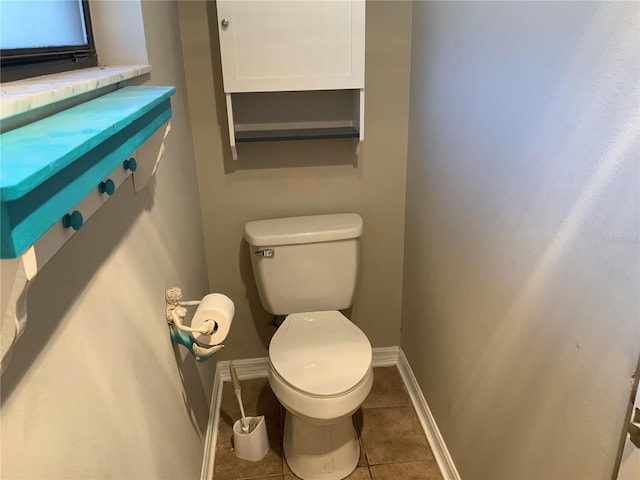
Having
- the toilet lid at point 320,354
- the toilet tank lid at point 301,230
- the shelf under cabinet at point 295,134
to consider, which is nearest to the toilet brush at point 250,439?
the toilet lid at point 320,354

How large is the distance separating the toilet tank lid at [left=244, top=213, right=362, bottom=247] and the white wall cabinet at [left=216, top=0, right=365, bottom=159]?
35cm

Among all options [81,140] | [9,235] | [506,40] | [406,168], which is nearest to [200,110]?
[406,168]

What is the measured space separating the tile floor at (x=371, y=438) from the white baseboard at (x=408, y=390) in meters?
0.03

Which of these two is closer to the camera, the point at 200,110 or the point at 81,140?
the point at 81,140

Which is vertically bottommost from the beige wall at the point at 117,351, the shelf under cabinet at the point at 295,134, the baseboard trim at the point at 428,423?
the baseboard trim at the point at 428,423

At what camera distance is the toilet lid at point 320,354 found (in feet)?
5.34

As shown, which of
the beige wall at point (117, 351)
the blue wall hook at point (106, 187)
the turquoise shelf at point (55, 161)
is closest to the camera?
the turquoise shelf at point (55, 161)

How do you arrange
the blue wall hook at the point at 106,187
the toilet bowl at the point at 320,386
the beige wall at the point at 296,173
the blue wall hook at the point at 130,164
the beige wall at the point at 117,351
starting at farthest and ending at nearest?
the beige wall at the point at 296,173
the toilet bowl at the point at 320,386
the blue wall hook at the point at 130,164
the blue wall hook at the point at 106,187
the beige wall at the point at 117,351

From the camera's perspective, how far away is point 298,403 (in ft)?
5.33

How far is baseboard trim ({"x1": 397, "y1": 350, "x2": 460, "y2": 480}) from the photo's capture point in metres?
1.78

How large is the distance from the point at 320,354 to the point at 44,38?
1.20 metres

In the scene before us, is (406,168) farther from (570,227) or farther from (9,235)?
(9,235)

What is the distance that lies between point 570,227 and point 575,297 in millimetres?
137

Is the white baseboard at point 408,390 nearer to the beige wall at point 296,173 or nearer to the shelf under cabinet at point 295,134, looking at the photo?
the beige wall at point 296,173
